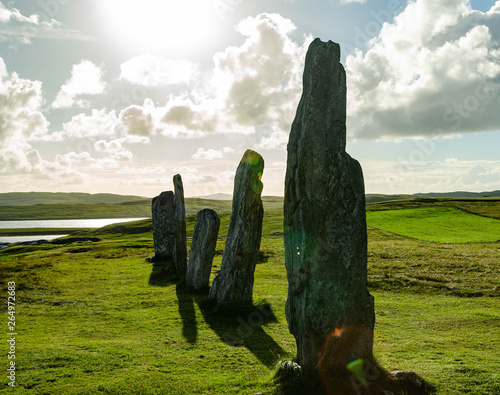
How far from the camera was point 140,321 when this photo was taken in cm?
1617

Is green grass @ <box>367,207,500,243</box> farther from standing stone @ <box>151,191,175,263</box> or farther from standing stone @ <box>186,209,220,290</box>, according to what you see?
standing stone @ <box>186,209,220,290</box>

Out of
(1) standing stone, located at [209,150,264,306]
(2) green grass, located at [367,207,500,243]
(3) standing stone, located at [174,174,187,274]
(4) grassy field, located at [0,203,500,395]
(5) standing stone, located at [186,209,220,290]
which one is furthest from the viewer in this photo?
(2) green grass, located at [367,207,500,243]

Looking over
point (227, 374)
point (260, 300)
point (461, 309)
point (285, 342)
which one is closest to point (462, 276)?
point (461, 309)

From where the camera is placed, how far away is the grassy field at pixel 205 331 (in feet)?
32.3

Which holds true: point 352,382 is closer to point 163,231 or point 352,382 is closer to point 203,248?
point 203,248

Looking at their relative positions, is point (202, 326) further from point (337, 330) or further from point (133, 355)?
point (337, 330)

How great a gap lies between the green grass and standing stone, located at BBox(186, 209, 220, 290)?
33326 mm

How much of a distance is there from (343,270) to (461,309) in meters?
11.8

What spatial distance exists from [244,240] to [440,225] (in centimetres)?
5150

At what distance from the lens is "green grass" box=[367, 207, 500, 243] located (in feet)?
152

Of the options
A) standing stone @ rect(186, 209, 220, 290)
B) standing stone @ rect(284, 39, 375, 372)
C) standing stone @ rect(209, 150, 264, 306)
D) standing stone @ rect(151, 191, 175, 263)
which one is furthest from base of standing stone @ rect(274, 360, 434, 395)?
standing stone @ rect(151, 191, 175, 263)

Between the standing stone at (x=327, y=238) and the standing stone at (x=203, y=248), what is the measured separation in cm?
1147

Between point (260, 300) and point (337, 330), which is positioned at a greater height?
point (337, 330)

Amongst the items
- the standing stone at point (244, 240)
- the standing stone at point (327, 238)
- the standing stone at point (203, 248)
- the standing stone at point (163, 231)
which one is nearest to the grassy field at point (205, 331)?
the standing stone at point (244, 240)
